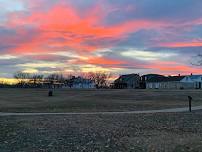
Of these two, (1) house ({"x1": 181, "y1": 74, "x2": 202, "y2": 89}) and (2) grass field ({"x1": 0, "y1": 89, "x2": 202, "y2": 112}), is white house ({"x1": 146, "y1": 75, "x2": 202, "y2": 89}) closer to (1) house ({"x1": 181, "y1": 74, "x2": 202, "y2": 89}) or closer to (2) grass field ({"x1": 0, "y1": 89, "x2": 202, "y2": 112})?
(1) house ({"x1": 181, "y1": 74, "x2": 202, "y2": 89})

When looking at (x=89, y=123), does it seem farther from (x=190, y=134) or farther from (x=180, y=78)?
(x=180, y=78)

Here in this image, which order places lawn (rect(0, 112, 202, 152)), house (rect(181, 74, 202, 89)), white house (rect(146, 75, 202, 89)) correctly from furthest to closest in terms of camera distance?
white house (rect(146, 75, 202, 89))
house (rect(181, 74, 202, 89))
lawn (rect(0, 112, 202, 152))

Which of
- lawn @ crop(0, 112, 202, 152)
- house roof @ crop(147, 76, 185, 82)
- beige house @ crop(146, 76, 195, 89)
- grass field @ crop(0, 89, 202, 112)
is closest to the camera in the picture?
lawn @ crop(0, 112, 202, 152)

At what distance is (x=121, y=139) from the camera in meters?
15.2

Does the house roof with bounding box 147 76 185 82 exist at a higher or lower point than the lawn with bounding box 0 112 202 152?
higher

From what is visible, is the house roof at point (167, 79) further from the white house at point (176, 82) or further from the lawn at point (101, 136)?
the lawn at point (101, 136)

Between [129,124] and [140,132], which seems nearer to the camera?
[140,132]

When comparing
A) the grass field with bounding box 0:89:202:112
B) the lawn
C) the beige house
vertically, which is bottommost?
the lawn

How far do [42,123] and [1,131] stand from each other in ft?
9.68

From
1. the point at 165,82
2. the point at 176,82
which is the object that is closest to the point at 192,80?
the point at 176,82

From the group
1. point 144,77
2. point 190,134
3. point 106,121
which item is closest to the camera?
point 190,134

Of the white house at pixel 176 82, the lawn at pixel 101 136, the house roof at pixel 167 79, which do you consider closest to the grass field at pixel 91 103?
the lawn at pixel 101 136

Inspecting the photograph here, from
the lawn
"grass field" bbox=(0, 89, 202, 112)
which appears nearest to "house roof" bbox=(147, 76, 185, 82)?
"grass field" bbox=(0, 89, 202, 112)

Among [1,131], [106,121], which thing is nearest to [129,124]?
[106,121]
